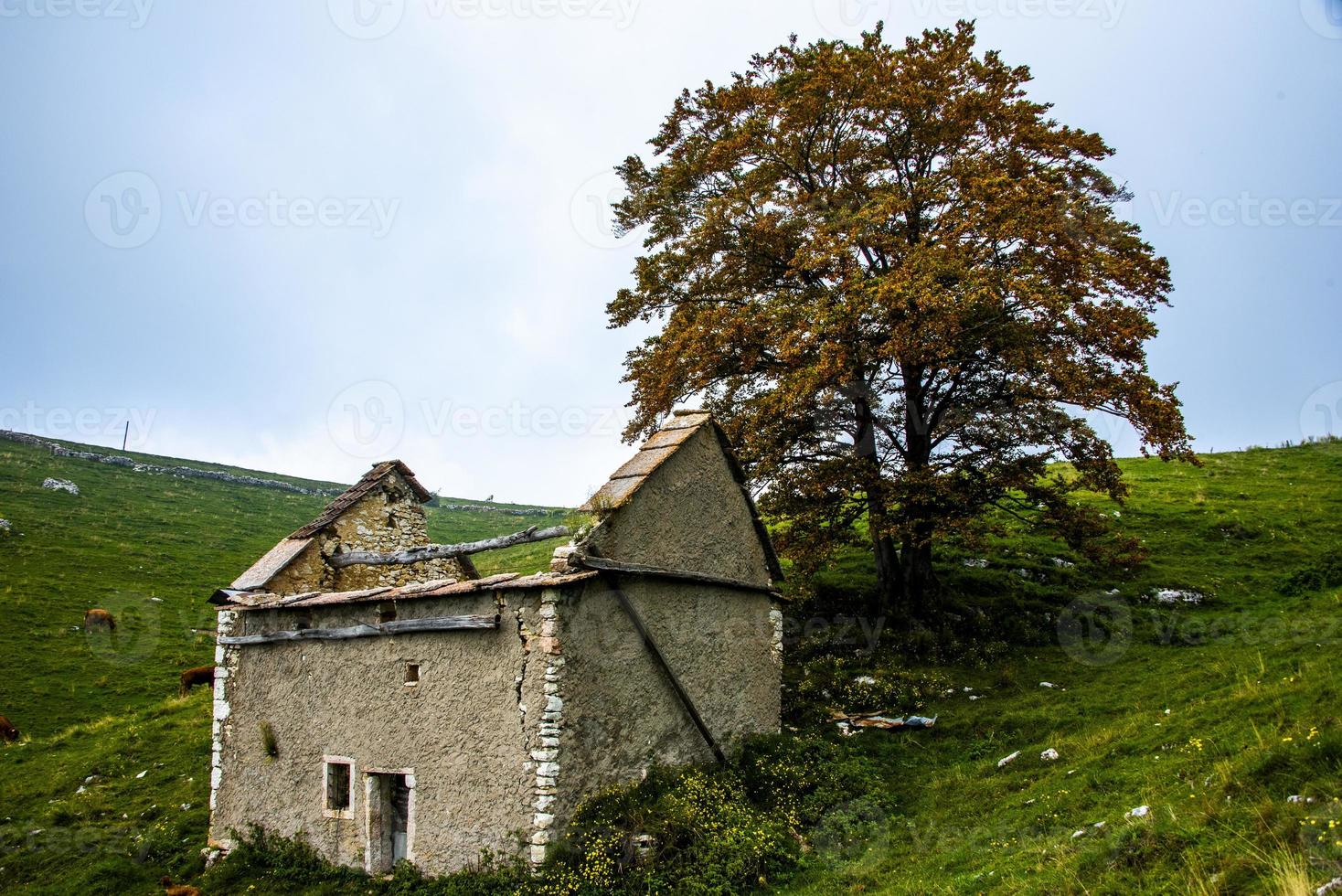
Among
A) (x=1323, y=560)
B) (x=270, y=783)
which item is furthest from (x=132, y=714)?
(x=1323, y=560)

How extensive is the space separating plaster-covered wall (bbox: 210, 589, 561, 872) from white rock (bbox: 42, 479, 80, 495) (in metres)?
48.7

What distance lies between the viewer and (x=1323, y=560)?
65.6 feet

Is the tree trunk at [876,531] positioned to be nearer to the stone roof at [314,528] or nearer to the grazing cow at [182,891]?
the stone roof at [314,528]

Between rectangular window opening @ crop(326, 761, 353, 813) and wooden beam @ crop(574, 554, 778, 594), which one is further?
rectangular window opening @ crop(326, 761, 353, 813)

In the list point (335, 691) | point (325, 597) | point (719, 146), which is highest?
point (719, 146)

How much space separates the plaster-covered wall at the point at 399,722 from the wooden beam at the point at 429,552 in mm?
1908

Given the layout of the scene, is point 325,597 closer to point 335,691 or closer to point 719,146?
point 335,691

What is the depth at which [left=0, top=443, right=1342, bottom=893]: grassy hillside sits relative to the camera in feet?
24.2

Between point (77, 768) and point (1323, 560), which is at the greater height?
point (1323, 560)

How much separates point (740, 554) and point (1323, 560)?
637 inches

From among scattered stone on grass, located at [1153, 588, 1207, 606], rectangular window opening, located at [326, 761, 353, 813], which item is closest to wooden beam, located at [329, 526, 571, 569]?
rectangular window opening, located at [326, 761, 353, 813]

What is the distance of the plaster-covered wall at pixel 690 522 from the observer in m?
11.8

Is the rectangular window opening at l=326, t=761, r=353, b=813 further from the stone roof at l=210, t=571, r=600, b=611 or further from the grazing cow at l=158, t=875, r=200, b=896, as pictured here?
the stone roof at l=210, t=571, r=600, b=611

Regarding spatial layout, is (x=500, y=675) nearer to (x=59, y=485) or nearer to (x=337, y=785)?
(x=337, y=785)
